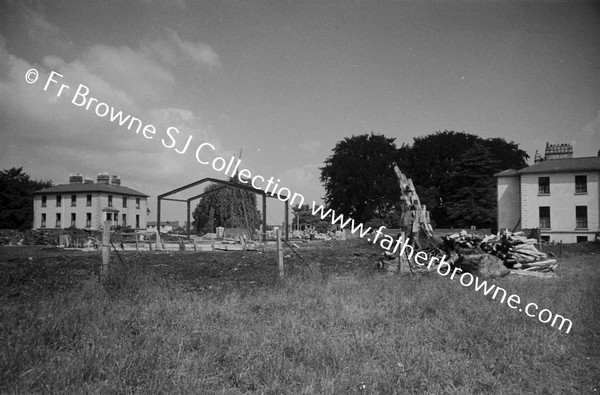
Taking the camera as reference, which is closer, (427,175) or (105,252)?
(105,252)

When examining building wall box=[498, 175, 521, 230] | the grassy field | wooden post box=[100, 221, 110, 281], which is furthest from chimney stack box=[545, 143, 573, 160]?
wooden post box=[100, 221, 110, 281]

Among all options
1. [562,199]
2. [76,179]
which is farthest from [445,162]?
[76,179]

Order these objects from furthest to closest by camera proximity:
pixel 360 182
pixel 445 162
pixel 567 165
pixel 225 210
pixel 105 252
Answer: pixel 445 162
pixel 225 210
pixel 360 182
pixel 567 165
pixel 105 252

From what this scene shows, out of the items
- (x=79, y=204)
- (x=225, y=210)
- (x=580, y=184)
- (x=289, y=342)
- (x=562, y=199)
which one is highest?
(x=580, y=184)

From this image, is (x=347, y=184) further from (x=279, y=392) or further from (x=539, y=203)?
(x=279, y=392)

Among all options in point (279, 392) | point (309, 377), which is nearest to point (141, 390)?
point (279, 392)

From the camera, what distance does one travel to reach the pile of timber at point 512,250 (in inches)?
462

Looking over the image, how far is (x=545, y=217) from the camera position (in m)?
35.1

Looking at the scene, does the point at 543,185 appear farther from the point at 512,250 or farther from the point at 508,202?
the point at 512,250

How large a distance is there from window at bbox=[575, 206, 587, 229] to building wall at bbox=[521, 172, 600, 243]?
0.95ft

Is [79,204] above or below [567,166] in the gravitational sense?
below

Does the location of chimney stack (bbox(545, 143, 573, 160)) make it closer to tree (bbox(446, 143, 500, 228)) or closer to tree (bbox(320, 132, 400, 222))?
tree (bbox(446, 143, 500, 228))

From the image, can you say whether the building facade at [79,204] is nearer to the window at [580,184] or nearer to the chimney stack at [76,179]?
the chimney stack at [76,179]

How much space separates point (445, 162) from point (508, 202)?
1237 cm
